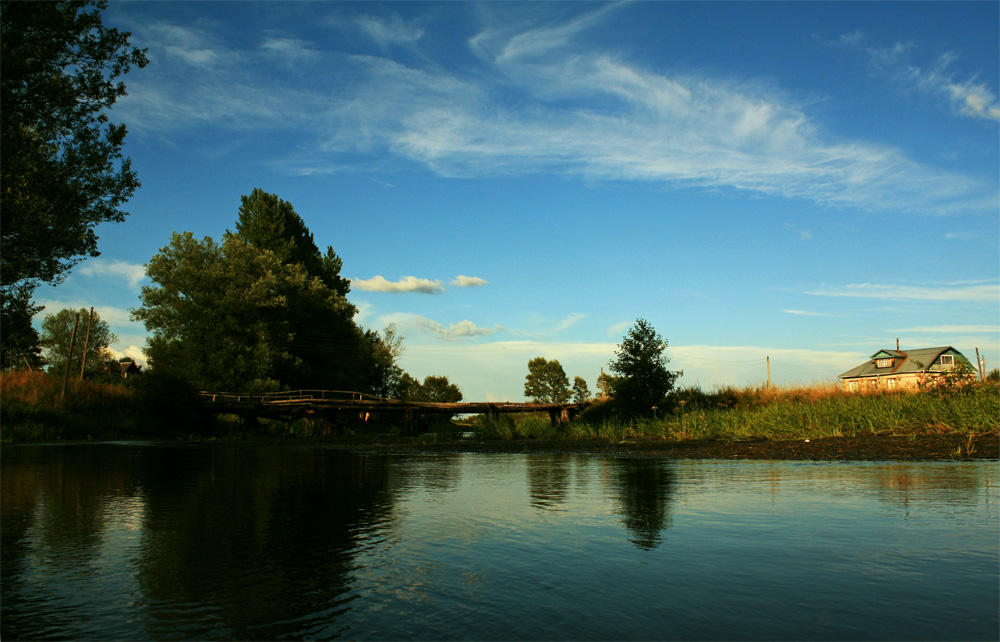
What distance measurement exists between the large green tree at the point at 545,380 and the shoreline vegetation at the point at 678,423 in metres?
56.3

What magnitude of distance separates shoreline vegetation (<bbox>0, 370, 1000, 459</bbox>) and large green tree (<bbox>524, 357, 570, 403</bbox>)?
56333 millimetres

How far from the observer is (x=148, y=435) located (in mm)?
31141

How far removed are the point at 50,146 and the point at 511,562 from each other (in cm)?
1843

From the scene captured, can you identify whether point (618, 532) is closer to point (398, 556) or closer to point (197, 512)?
point (398, 556)

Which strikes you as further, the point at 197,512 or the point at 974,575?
the point at 197,512

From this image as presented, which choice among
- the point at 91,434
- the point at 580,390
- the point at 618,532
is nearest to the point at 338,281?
the point at 91,434

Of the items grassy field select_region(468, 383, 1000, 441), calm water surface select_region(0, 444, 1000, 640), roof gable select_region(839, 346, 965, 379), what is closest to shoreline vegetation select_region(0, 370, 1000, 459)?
grassy field select_region(468, 383, 1000, 441)

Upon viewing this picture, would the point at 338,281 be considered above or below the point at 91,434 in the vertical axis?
above

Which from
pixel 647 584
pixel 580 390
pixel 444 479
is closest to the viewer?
pixel 647 584

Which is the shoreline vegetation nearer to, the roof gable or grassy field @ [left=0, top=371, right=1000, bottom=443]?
grassy field @ [left=0, top=371, right=1000, bottom=443]

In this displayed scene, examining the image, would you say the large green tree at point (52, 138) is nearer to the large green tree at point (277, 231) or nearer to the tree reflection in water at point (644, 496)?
the tree reflection in water at point (644, 496)

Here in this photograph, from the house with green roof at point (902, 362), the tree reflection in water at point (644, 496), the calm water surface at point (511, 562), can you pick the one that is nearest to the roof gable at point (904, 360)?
the house with green roof at point (902, 362)

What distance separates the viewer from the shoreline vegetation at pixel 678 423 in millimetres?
11961

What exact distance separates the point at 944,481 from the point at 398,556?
5.91 metres
